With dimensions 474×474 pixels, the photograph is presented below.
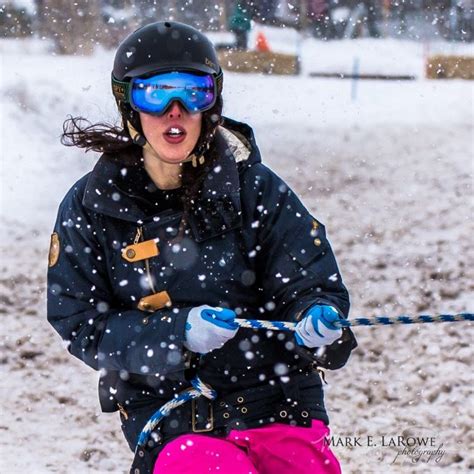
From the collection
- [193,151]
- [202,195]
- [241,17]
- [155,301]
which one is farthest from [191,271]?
[241,17]

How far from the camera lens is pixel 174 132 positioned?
3.38 metres

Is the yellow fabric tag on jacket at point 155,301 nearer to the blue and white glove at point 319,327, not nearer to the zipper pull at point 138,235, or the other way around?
the zipper pull at point 138,235

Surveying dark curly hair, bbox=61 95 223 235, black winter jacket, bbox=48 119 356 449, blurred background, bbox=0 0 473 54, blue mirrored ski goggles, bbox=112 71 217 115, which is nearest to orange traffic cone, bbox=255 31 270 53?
blurred background, bbox=0 0 473 54

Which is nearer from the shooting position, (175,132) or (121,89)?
(175,132)

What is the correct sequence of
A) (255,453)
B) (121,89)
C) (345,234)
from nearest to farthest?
(255,453) → (121,89) → (345,234)

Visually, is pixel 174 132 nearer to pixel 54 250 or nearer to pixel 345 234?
pixel 54 250

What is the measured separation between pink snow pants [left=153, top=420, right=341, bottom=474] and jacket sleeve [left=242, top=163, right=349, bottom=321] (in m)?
0.39

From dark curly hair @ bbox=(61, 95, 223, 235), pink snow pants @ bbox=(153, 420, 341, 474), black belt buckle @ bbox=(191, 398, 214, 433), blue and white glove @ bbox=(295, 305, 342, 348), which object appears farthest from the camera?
dark curly hair @ bbox=(61, 95, 223, 235)

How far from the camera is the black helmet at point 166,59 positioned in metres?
3.42

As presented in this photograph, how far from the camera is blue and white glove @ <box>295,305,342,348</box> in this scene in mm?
3025

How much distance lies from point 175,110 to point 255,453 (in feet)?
3.79

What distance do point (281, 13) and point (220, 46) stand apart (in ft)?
19.0

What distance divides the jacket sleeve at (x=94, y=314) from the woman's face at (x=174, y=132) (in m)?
0.32

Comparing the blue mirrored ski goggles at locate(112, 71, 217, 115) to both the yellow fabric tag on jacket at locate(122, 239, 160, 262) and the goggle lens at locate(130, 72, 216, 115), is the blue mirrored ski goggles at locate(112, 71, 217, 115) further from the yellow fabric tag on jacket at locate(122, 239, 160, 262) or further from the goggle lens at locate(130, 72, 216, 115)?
the yellow fabric tag on jacket at locate(122, 239, 160, 262)
